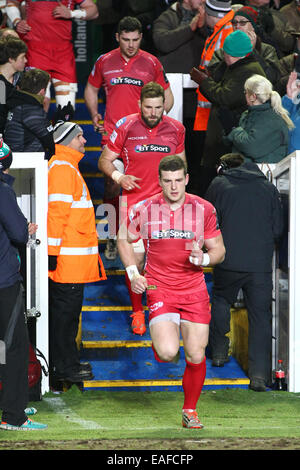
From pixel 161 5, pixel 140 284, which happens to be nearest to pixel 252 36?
pixel 161 5

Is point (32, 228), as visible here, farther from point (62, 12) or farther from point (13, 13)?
point (13, 13)

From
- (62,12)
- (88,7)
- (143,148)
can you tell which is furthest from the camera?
(88,7)

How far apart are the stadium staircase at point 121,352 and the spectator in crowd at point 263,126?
1.50 m

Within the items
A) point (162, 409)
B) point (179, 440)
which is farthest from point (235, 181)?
point (179, 440)

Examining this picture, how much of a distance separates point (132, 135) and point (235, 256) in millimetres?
1433

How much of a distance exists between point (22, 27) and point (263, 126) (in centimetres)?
345

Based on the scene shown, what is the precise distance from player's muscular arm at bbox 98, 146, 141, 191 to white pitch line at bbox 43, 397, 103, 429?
6.16ft

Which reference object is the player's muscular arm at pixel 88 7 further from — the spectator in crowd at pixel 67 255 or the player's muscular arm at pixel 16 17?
the spectator in crowd at pixel 67 255

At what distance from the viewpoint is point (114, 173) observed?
8.80m

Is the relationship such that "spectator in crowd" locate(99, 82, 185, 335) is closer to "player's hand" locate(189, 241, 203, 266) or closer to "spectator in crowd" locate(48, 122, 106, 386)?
"spectator in crowd" locate(48, 122, 106, 386)

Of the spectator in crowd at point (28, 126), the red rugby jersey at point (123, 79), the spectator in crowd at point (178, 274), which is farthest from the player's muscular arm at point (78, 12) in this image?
the spectator in crowd at point (178, 274)

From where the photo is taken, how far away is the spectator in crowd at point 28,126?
8.39m

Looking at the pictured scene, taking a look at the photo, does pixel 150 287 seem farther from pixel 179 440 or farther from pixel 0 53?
pixel 0 53

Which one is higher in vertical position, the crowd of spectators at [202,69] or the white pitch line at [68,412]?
the crowd of spectators at [202,69]
